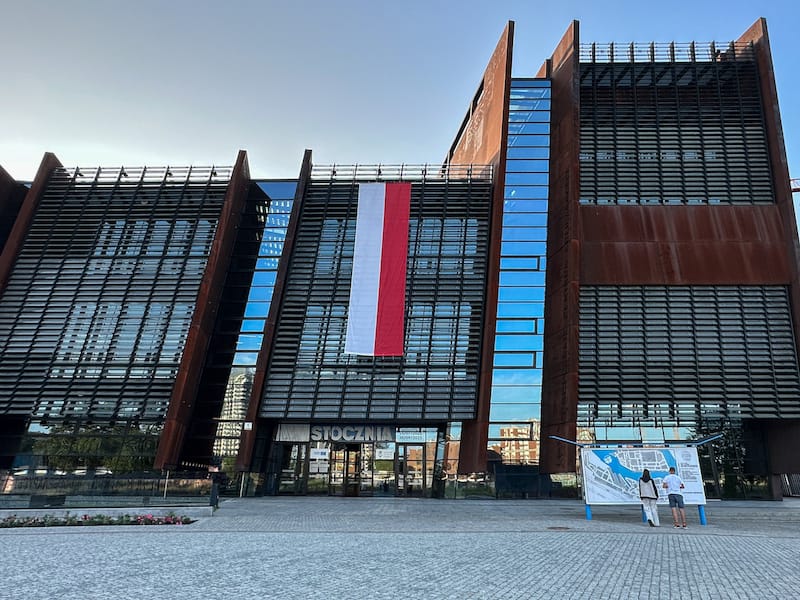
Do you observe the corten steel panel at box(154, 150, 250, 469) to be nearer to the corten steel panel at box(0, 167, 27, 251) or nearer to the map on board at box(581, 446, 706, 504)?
the corten steel panel at box(0, 167, 27, 251)

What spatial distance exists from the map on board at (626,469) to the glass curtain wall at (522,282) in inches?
324

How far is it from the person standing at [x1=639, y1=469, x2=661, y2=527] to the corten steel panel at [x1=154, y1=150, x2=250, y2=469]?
1653 centimetres

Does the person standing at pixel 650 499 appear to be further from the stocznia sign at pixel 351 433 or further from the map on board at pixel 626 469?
the stocznia sign at pixel 351 433

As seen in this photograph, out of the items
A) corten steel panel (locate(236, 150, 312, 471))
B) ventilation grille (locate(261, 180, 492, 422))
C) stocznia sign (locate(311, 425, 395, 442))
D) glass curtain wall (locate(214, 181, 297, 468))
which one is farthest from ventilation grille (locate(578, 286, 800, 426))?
glass curtain wall (locate(214, 181, 297, 468))

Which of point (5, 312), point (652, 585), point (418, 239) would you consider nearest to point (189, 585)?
point (652, 585)

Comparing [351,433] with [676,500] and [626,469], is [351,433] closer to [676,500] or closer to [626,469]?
[626,469]

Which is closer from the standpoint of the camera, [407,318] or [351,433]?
[407,318]

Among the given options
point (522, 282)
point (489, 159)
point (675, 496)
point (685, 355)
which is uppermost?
point (489, 159)

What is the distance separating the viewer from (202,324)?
24.2m

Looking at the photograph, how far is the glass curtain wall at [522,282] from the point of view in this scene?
2350cm

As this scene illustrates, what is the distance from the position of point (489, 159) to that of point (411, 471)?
1536 cm

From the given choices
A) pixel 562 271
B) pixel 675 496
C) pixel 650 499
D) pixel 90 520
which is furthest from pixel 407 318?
pixel 90 520

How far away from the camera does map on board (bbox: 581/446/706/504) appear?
14.8 m

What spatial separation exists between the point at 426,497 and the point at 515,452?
425cm
